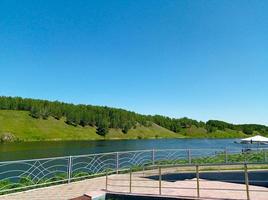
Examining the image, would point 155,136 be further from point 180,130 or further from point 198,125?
point 198,125

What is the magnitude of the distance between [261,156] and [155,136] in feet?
461

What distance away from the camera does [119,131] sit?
495 feet

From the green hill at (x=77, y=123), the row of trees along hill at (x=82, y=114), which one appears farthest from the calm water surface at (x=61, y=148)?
the row of trees along hill at (x=82, y=114)

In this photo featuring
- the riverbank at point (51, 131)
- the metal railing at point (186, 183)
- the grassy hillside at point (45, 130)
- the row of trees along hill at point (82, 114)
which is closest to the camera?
the metal railing at point (186, 183)

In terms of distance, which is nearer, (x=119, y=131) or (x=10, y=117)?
(x=10, y=117)

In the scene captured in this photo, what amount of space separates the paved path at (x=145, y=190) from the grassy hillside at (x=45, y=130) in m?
102

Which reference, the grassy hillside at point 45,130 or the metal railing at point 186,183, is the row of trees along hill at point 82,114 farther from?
the metal railing at point 186,183

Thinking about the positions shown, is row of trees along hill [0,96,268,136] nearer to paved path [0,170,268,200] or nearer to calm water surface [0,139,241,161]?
calm water surface [0,139,241,161]

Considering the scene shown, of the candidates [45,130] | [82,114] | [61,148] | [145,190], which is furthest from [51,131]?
[145,190]

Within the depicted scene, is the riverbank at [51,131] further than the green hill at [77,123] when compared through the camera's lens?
No

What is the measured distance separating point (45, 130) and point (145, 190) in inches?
4791

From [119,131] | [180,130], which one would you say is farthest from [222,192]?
[180,130]

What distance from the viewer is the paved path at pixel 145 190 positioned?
352 inches

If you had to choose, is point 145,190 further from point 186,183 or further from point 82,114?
point 82,114
